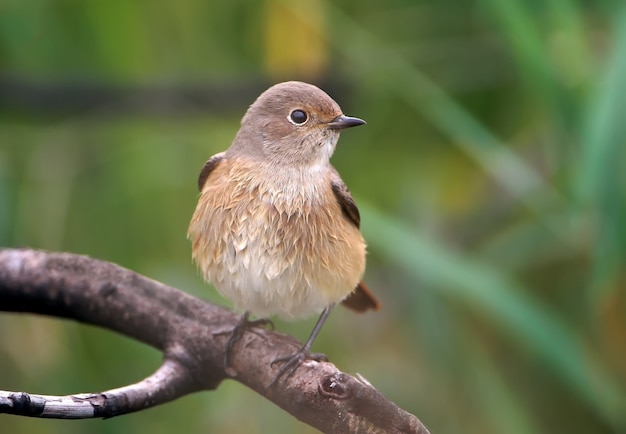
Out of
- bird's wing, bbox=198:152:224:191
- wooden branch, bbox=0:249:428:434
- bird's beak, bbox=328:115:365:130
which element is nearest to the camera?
wooden branch, bbox=0:249:428:434

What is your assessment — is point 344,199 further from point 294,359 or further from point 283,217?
point 294,359

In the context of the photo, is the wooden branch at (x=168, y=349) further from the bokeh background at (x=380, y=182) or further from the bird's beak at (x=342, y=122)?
the bokeh background at (x=380, y=182)

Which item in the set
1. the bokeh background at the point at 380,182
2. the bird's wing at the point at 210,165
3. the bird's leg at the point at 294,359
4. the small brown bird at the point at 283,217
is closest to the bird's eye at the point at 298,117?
the small brown bird at the point at 283,217

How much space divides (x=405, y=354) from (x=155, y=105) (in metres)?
1.84

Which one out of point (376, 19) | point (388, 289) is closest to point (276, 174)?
point (388, 289)

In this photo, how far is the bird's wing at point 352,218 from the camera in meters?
3.65

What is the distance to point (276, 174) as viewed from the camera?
11.8 feet

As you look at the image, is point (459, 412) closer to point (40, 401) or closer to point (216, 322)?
point (216, 322)

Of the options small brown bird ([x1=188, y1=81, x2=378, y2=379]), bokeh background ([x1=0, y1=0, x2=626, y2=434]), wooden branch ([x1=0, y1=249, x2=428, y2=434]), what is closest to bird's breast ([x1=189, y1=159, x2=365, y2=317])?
small brown bird ([x1=188, y1=81, x2=378, y2=379])

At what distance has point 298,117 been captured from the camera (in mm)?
3678

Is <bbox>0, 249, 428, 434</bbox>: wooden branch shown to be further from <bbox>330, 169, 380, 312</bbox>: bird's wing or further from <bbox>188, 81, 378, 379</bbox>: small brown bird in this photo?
<bbox>330, 169, 380, 312</bbox>: bird's wing

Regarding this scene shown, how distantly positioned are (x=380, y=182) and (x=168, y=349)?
2.45m

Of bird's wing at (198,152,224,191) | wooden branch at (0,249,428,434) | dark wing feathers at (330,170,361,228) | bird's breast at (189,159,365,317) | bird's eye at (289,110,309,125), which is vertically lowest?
wooden branch at (0,249,428,434)

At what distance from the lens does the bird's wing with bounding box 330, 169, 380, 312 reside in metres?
3.65
